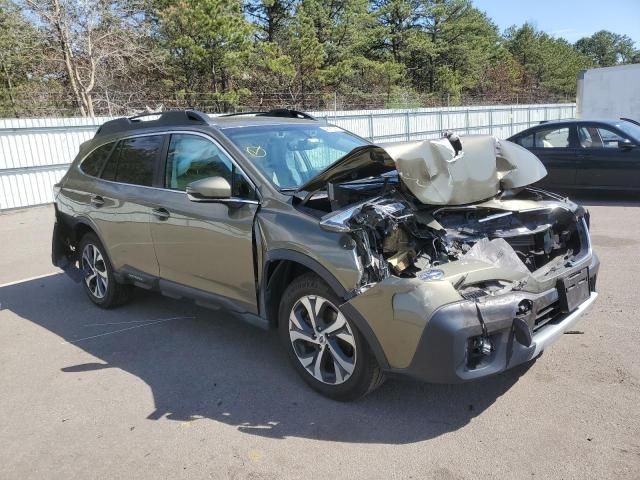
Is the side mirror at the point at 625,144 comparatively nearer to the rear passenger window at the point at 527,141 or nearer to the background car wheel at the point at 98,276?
the rear passenger window at the point at 527,141

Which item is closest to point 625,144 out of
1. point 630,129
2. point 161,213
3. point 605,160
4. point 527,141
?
point 605,160

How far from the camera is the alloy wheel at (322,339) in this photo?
10.9ft

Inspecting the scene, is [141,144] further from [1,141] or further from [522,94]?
[522,94]

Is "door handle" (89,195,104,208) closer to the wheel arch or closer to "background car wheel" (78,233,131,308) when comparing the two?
"background car wheel" (78,233,131,308)

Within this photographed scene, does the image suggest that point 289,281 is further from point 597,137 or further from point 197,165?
point 597,137

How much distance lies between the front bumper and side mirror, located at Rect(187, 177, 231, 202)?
1.65 metres

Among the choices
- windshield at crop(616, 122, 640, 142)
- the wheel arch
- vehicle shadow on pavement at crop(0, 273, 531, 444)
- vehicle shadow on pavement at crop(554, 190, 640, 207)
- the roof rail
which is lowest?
vehicle shadow on pavement at crop(554, 190, 640, 207)

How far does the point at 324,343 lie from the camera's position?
3.43 metres

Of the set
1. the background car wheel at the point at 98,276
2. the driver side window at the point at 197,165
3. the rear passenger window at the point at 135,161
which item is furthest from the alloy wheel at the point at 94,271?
the driver side window at the point at 197,165

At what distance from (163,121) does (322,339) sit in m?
2.52

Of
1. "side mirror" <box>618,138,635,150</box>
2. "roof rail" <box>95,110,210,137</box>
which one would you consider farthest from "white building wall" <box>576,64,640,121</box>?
"roof rail" <box>95,110,210,137</box>

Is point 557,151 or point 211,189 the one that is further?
point 557,151

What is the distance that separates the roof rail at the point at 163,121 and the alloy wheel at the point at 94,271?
1208mm

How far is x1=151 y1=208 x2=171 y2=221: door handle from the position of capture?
174 inches
